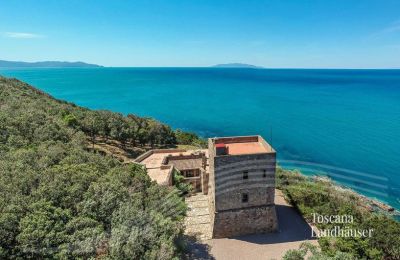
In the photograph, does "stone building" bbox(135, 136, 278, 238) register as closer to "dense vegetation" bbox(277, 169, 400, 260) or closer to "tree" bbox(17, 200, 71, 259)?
"dense vegetation" bbox(277, 169, 400, 260)

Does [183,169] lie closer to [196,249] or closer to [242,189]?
[242,189]

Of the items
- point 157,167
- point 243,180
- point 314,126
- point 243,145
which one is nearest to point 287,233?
point 243,180

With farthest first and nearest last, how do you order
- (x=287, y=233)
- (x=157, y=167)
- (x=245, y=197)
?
(x=157, y=167) → (x=287, y=233) → (x=245, y=197)

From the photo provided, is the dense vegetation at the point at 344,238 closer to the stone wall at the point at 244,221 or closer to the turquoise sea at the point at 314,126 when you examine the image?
the stone wall at the point at 244,221

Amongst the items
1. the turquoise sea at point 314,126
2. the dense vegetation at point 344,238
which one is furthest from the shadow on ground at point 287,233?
the turquoise sea at point 314,126

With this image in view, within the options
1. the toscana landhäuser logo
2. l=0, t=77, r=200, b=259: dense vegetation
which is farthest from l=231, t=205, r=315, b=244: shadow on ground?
l=0, t=77, r=200, b=259: dense vegetation

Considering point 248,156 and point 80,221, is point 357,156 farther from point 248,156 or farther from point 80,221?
point 80,221
